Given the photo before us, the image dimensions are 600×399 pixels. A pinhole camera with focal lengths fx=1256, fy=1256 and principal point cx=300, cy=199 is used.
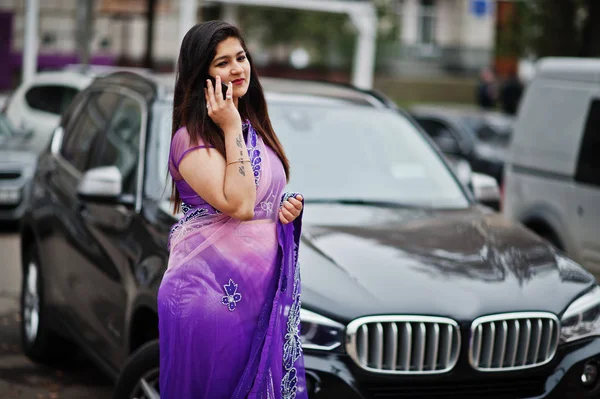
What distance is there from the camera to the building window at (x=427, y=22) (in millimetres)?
53688

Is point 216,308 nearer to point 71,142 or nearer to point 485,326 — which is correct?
point 485,326

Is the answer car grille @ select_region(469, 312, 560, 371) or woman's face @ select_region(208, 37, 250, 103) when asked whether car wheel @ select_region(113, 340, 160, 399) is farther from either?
woman's face @ select_region(208, 37, 250, 103)

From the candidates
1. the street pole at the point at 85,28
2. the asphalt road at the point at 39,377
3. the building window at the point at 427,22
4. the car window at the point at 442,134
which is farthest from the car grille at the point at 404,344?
the building window at the point at 427,22

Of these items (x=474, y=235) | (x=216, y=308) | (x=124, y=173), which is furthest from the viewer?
(x=124, y=173)

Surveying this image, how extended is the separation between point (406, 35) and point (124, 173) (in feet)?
160

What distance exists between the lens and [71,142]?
7.23 meters

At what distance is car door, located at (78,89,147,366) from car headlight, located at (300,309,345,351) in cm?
109

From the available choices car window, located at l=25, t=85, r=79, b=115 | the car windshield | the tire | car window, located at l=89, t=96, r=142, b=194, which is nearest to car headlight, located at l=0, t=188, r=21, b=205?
car window, located at l=25, t=85, r=79, b=115

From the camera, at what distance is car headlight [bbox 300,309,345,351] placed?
4.67 meters

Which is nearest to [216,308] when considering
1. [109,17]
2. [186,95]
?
[186,95]

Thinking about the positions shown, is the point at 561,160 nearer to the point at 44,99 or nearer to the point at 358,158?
the point at 358,158

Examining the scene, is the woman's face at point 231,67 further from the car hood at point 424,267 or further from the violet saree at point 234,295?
the car hood at point 424,267

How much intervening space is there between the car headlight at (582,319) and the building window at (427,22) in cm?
4890

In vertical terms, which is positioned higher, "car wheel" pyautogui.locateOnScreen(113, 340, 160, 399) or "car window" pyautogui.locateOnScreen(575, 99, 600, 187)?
"car window" pyautogui.locateOnScreen(575, 99, 600, 187)
